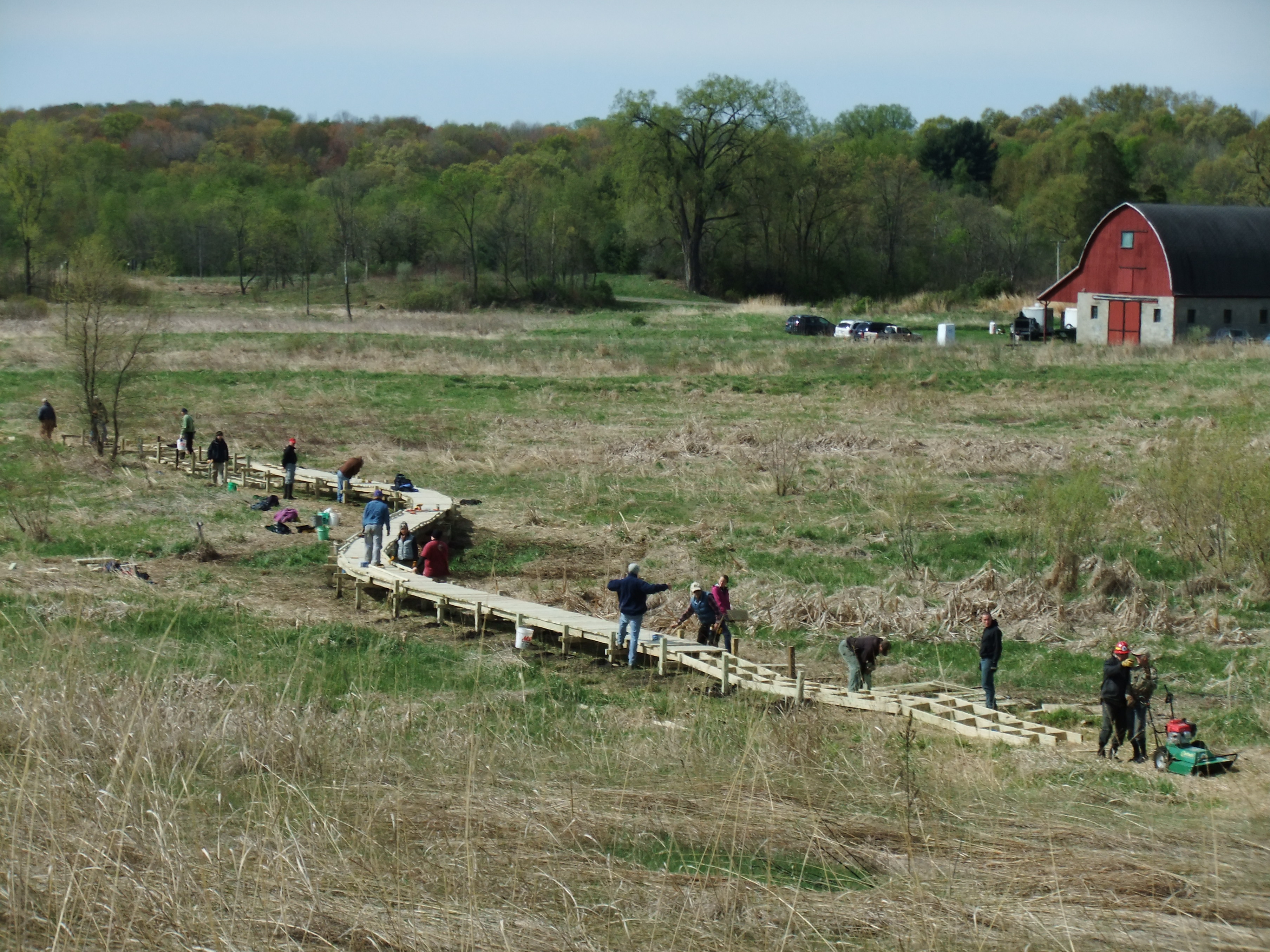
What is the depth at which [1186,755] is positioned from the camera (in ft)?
39.8

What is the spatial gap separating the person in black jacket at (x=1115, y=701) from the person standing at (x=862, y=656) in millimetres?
2751

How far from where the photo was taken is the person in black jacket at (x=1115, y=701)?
507 inches

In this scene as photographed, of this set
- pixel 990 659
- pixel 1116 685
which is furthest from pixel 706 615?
pixel 1116 685

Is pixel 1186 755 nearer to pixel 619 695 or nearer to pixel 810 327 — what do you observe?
pixel 619 695

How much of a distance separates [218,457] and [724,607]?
599 inches

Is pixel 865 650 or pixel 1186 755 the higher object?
pixel 865 650

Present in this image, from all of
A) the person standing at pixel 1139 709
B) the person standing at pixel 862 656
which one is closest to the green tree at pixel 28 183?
the person standing at pixel 862 656

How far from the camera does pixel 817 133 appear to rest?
4500 inches

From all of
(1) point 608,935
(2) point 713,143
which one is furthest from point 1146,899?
(2) point 713,143

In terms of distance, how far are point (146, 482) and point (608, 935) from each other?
24.0m

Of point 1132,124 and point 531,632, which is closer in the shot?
point 531,632

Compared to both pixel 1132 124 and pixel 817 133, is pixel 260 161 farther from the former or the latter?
pixel 1132 124

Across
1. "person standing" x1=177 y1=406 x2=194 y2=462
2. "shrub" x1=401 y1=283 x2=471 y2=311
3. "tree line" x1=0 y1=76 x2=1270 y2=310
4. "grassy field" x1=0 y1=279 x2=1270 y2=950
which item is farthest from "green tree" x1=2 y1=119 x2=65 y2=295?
"person standing" x1=177 y1=406 x2=194 y2=462

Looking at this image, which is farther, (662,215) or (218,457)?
(662,215)
